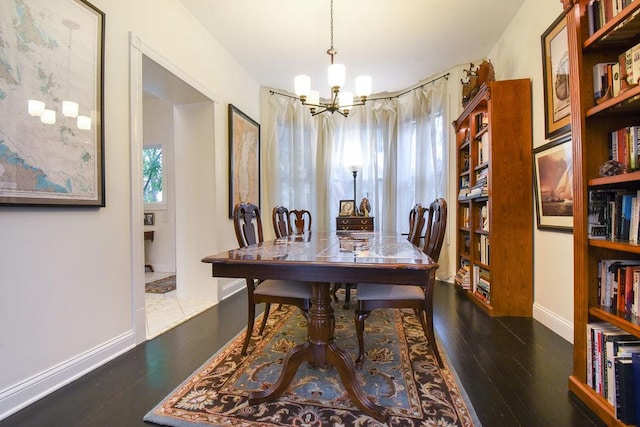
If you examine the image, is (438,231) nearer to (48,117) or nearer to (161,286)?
(48,117)

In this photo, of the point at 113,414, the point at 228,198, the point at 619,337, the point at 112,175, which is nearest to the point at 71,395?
the point at 113,414

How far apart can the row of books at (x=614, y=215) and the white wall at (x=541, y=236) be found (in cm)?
→ 84

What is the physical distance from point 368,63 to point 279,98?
1441mm

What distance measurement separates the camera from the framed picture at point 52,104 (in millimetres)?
1381

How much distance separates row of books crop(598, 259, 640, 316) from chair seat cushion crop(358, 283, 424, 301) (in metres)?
0.83

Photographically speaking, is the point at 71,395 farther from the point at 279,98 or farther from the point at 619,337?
the point at 279,98

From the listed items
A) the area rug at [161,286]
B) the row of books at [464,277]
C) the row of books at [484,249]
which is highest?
the row of books at [484,249]

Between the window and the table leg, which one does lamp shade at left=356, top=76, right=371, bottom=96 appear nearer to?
the table leg

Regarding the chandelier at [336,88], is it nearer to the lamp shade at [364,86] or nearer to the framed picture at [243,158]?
the lamp shade at [364,86]

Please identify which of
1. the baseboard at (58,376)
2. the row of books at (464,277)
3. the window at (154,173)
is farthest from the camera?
the window at (154,173)

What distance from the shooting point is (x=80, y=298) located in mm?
1705

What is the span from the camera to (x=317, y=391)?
149cm

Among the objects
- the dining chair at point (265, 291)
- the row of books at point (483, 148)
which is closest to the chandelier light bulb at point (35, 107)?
the dining chair at point (265, 291)

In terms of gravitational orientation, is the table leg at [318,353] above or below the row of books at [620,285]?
below
